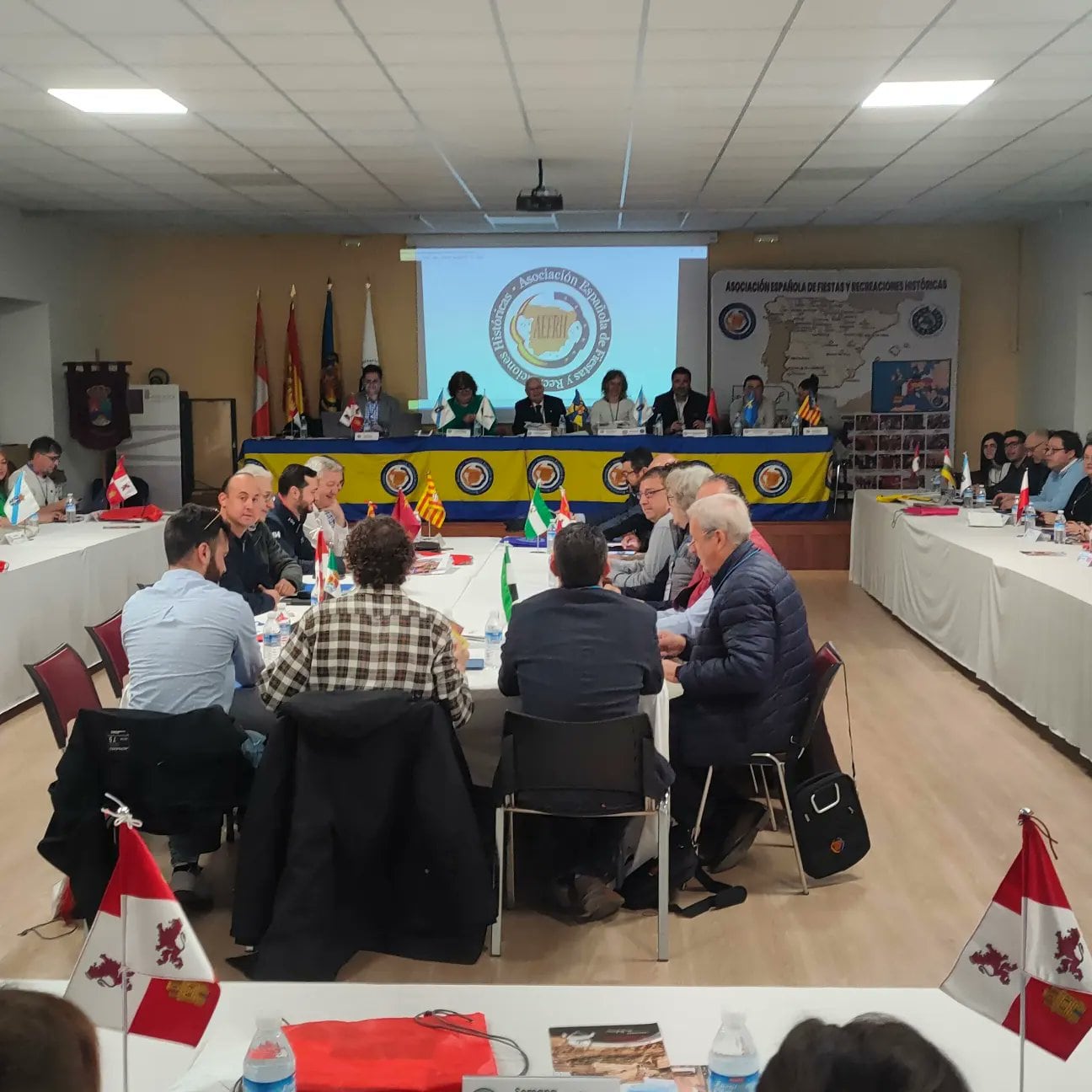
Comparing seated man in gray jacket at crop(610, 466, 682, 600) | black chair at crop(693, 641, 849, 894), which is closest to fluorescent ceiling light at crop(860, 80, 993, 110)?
seated man in gray jacket at crop(610, 466, 682, 600)

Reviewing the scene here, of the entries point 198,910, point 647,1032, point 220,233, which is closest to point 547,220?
point 220,233

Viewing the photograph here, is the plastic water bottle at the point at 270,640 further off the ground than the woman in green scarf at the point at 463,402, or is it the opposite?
the woman in green scarf at the point at 463,402

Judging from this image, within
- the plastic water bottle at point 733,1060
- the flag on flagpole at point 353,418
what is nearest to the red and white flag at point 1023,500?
the flag on flagpole at point 353,418

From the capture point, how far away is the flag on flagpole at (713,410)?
10.1 meters

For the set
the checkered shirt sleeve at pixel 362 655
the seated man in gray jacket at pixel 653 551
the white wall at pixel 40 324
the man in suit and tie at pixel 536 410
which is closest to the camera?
the checkered shirt sleeve at pixel 362 655

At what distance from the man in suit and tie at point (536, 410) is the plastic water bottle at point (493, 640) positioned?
5840 millimetres

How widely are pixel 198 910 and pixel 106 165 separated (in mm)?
5593

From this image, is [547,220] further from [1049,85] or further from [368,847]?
[368,847]

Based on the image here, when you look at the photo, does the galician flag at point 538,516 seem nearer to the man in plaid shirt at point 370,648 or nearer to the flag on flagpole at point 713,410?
the man in plaid shirt at point 370,648

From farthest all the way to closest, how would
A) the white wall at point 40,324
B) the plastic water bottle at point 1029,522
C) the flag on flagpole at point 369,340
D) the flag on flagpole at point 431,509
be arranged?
the flag on flagpole at point 369,340 < the white wall at point 40,324 < the plastic water bottle at point 1029,522 < the flag on flagpole at point 431,509

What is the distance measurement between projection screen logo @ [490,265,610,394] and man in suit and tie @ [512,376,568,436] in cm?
68

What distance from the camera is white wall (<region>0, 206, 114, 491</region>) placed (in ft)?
30.0

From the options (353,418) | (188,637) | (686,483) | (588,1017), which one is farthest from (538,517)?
(353,418)

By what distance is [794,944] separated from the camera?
3.27 m
